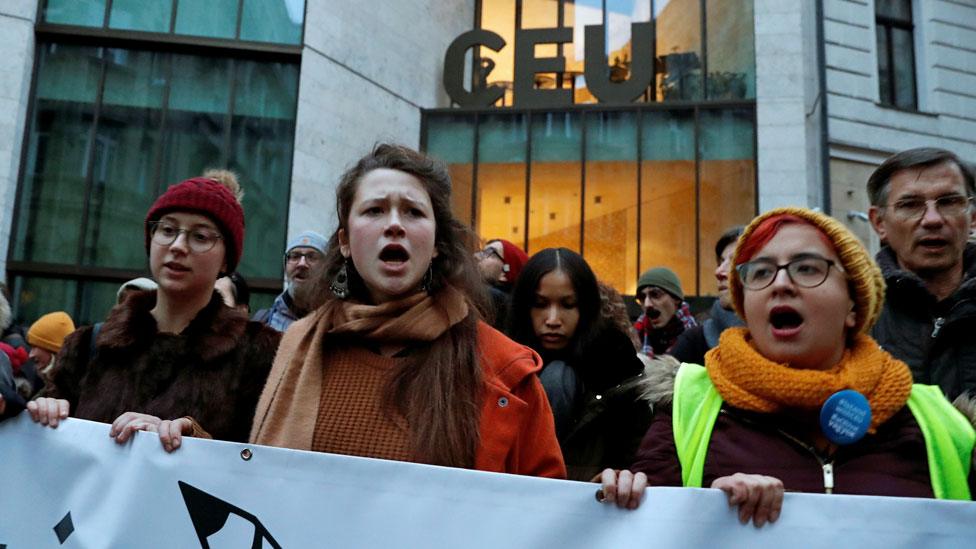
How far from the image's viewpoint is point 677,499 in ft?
6.04

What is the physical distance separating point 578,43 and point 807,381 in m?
14.9

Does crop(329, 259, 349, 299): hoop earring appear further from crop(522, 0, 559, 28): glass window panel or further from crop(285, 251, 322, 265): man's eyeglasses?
crop(522, 0, 559, 28): glass window panel

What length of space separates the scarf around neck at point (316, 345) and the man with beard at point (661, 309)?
3200 millimetres

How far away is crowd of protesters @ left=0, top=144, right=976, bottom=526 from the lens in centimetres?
199

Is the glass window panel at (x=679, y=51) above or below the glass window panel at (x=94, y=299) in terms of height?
above

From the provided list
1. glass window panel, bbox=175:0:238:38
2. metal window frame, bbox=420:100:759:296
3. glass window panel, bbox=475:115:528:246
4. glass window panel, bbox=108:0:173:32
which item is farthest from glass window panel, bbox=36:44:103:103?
glass window panel, bbox=475:115:528:246

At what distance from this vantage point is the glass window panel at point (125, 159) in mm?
13469

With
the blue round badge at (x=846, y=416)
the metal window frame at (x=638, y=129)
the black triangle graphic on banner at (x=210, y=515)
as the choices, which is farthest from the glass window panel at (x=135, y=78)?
the blue round badge at (x=846, y=416)

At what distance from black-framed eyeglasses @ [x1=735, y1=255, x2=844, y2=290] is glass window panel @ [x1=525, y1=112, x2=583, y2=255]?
13.0 meters

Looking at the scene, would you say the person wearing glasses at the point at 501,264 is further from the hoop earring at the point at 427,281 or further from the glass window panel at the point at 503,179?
the glass window panel at the point at 503,179

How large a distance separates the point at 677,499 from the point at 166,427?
141cm

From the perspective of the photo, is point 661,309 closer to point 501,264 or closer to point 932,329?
point 501,264

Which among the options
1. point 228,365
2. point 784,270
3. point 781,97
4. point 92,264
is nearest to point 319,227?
point 92,264

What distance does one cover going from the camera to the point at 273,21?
1416 centimetres
